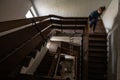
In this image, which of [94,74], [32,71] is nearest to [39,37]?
[94,74]

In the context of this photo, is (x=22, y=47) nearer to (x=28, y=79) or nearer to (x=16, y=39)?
(x=16, y=39)

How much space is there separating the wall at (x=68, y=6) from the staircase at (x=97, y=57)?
165cm

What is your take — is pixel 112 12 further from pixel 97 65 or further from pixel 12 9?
pixel 12 9

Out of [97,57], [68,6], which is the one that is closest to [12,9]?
[68,6]

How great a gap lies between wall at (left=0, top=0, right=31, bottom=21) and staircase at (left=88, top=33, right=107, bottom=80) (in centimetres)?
246

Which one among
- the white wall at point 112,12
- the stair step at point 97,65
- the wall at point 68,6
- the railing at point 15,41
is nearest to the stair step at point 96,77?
the stair step at point 97,65

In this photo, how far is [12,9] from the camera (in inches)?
196

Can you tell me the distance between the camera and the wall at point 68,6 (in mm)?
6746

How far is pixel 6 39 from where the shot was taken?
1920 millimetres

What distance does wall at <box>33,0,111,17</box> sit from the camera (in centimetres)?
675

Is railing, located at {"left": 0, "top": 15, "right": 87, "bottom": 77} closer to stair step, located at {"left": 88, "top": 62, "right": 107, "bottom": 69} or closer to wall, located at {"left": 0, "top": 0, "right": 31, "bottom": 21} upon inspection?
wall, located at {"left": 0, "top": 0, "right": 31, "bottom": 21}

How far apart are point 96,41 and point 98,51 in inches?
16.9

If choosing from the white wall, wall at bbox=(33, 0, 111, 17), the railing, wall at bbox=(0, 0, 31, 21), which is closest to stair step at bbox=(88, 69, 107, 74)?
the white wall

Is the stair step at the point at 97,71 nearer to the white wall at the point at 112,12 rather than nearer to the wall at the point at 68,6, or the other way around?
the white wall at the point at 112,12
